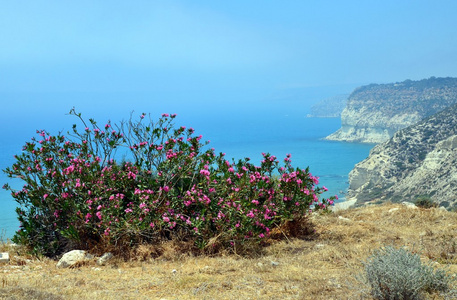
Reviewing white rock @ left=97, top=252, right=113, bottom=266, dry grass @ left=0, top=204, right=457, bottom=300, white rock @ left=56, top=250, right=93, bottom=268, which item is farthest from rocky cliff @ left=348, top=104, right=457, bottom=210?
white rock @ left=56, top=250, right=93, bottom=268

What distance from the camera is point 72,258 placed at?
635cm

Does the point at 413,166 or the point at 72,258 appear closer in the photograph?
the point at 72,258

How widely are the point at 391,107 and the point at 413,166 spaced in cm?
10263

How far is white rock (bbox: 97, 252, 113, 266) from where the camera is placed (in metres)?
6.40

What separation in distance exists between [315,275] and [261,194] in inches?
89.6

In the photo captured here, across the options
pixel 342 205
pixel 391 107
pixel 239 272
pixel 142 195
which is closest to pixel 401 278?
pixel 239 272

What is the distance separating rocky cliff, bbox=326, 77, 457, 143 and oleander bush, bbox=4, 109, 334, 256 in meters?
160

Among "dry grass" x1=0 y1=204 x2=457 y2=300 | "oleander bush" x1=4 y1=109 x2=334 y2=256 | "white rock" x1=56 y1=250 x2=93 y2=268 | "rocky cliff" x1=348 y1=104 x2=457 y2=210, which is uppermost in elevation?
"oleander bush" x1=4 y1=109 x2=334 y2=256

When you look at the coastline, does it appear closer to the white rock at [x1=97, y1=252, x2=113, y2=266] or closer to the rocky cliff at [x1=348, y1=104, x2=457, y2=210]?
the rocky cliff at [x1=348, y1=104, x2=457, y2=210]

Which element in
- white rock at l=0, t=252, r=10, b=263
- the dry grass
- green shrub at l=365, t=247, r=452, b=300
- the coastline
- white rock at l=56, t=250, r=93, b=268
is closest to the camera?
green shrub at l=365, t=247, r=452, b=300

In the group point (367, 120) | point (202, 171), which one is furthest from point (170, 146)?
point (367, 120)

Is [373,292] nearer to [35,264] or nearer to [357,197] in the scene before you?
[35,264]

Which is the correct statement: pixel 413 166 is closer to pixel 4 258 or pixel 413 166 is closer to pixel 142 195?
pixel 142 195

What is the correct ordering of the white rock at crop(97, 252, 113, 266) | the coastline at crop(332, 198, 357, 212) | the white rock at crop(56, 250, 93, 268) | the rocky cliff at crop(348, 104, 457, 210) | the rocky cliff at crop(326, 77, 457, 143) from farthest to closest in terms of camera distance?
1. the rocky cliff at crop(326, 77, 457, 143)
2. the rocky cliff at crop(348, 104, 457, 210)
3. the coastline at crop(332, 198, 357, 212)
4. the white rock at crop(97, 252, 113, 266)
5. the white rock at crop(56, 250, 93, 268)
